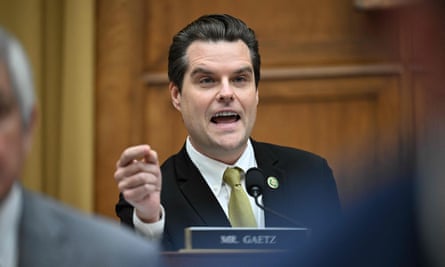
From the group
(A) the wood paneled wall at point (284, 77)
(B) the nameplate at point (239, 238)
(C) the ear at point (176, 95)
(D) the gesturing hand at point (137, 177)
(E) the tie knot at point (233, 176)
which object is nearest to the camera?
(B) the nameplate at point (239, 238)

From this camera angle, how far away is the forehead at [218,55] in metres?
3.06

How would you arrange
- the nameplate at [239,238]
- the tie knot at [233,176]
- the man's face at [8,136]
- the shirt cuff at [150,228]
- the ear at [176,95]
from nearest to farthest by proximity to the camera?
the man's face at [8,136] → the nameplate at [239,238] → the shirt cuff at [150,228] → the tie knot at [233,176] → the ear at [176,95]

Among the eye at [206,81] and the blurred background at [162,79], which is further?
the blurred background at [162,79]

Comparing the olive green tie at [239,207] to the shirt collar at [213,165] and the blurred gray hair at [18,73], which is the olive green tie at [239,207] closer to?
the shirt collar at [213,165]

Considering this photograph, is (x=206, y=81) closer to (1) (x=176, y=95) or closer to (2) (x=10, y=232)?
(1) (x=176, y=95)

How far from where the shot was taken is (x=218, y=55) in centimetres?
307

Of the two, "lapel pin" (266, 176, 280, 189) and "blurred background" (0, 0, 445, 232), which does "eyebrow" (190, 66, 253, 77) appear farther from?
"blurred background" (0, 0, 445, 232)

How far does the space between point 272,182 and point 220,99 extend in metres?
0.29

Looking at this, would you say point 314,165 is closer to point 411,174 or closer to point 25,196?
point 411,174

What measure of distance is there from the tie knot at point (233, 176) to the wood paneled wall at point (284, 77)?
1208 mm

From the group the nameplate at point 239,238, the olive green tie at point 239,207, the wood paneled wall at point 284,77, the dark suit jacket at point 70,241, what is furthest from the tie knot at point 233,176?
the dark suit jacket at point 70,241

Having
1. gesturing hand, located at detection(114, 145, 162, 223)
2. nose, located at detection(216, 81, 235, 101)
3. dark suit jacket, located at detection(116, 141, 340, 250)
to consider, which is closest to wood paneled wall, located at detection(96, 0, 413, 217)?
dark suit jacket, located at detection(116, 141, 340, 250)

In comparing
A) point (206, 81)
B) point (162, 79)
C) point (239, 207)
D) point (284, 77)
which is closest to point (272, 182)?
point (239, 207)

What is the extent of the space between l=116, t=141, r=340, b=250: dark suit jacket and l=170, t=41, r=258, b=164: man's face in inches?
4.2
